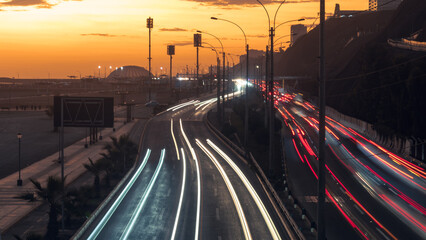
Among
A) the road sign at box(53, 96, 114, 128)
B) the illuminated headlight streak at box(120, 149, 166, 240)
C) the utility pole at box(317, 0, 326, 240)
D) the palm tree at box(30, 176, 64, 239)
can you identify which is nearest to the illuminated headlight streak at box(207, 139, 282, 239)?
the illuminated headlight streak at box(120, 149, 166, 240)

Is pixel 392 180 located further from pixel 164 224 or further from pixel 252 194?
pixel 164 224

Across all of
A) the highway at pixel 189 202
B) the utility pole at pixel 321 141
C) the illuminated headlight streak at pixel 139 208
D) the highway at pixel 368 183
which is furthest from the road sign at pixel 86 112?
the utility pole at pixel 321 141

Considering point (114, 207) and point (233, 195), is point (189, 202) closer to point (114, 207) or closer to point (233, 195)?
point (233, 195)

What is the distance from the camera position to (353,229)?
30.4 metres

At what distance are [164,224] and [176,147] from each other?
115ft

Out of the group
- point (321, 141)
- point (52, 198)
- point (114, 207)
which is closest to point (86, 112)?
point (114, 207)

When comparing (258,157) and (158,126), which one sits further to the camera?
(158,126)

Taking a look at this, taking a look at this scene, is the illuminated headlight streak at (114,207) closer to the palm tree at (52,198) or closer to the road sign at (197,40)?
the palm tree at (52,198)

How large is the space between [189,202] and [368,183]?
644 inches

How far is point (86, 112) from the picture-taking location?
4712 centimetres

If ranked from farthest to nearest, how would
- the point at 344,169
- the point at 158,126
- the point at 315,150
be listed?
the point at 158,126 < the point at 315,150 < the point at 344,169

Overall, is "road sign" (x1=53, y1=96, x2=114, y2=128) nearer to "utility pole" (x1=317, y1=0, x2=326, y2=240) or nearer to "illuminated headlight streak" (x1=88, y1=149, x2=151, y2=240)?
"illuminated headlight streak" (x1=88, y1=149, x2=151, y2=240)

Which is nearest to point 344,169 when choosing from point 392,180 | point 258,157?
point 392,180

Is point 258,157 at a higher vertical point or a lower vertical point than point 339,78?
lower
